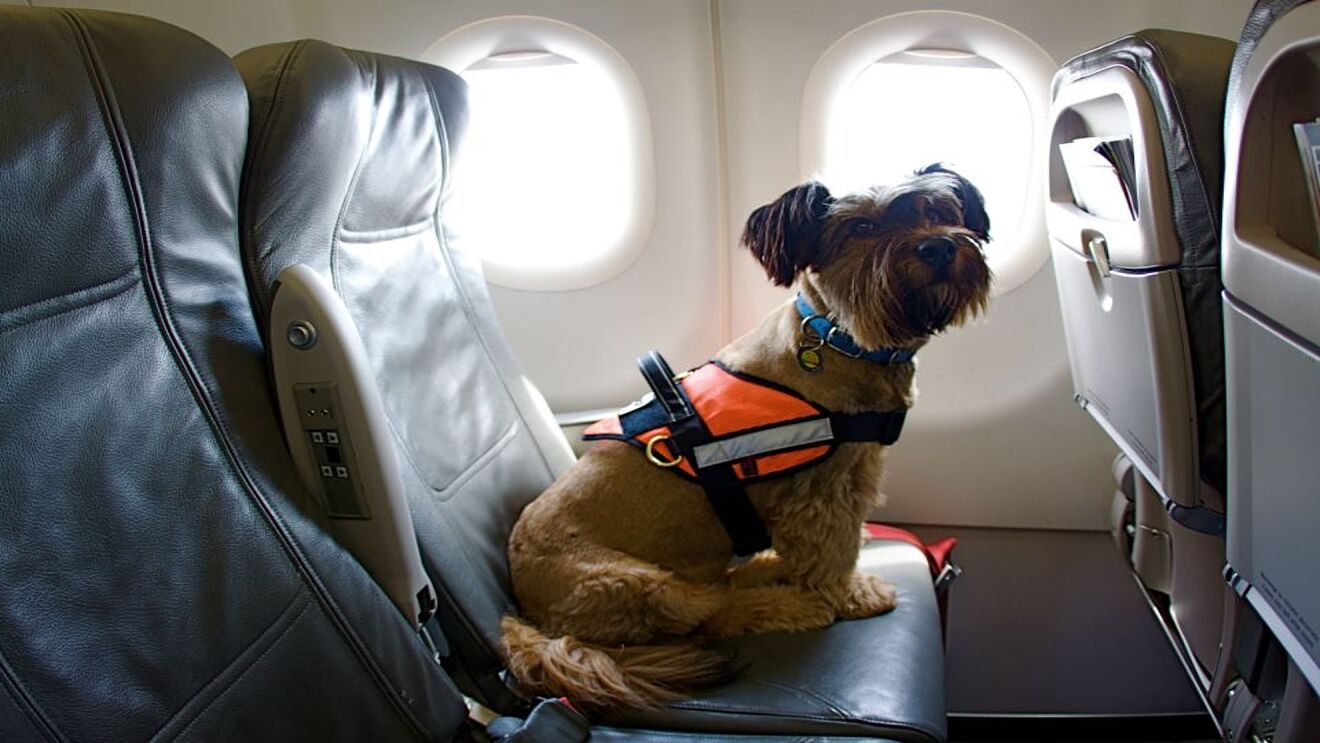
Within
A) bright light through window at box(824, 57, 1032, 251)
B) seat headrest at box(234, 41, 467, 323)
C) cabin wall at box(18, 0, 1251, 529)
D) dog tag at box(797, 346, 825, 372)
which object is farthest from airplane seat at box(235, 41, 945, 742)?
bright light through window at box(824, 57, 1032, 251)

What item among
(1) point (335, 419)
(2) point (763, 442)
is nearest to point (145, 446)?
(1) point (335, 419)

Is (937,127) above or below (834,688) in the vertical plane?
above

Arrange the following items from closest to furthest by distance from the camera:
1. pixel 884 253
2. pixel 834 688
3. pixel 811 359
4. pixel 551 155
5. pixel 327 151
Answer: pixel 327 151
pixel 834 688
pixel 884 253
pixel 811 359
pixel 551 155

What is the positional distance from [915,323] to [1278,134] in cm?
71

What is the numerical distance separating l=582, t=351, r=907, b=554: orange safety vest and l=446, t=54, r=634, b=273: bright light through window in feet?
2.69

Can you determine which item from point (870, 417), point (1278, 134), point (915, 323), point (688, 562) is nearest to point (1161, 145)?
point (1278, 134)

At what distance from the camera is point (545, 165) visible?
2604 mm

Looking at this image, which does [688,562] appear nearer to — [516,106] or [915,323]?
[915,323]

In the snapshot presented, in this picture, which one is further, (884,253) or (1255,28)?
(884,253)

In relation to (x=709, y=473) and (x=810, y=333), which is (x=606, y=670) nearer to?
(x=709, y=473)

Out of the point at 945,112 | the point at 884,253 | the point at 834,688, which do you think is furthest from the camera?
the point at 945,112

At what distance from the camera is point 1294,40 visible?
90cm

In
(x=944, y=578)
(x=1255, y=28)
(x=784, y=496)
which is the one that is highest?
(x=1255, y=28)

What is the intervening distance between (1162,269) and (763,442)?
0.76 meters
